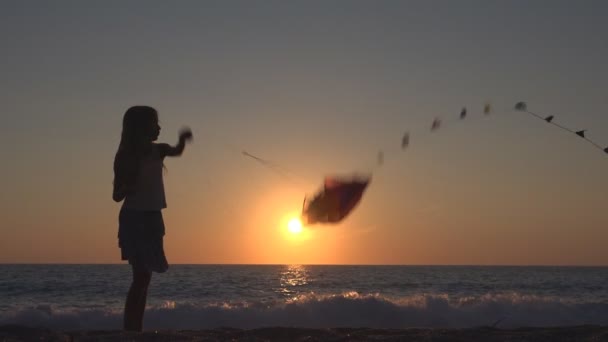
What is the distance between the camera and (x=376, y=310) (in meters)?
15.5

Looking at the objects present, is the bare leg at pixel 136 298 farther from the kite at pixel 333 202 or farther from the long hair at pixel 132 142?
the kite at pixel 333 202

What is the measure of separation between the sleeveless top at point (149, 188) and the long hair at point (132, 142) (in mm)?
54

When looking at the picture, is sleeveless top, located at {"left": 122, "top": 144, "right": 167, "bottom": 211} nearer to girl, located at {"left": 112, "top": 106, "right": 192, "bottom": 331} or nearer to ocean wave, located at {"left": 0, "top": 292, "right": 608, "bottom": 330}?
girl, located at {"left": 112, "top": 106, "right": 192, "bottom": 331}

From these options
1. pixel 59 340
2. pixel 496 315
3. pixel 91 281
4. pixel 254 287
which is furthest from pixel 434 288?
pixel 59 340

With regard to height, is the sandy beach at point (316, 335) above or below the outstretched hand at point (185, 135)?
below

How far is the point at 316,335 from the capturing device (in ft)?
19.9

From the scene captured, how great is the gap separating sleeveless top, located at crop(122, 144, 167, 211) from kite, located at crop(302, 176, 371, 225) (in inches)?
86.1

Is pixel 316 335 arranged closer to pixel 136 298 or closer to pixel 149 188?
pixel 136 298

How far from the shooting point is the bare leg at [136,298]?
5.61 meters

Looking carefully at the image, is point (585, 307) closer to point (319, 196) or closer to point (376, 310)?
point (376, 310)

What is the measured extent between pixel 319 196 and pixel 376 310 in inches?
333

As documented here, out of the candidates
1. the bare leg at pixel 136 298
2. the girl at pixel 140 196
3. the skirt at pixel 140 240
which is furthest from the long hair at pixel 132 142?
the bare leg at pixel 136 298

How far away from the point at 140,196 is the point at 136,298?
32.0 inches

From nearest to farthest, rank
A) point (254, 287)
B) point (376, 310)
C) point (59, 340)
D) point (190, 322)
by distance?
point (59, 340) < point (190, 322) < point (376, 310) < point (254, 287)
